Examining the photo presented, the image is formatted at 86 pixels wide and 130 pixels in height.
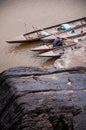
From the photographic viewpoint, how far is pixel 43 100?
2.63m

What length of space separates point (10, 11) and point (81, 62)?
640cm

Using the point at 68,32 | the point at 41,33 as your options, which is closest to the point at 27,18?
the point at 41,33

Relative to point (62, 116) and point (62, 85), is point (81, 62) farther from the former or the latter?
point (62, 116)

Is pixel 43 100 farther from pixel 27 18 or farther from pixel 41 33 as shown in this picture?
pixel 27 18

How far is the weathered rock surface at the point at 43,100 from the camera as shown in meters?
2.45

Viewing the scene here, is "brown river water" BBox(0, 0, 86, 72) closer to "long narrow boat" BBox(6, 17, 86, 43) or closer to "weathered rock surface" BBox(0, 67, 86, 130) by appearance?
"long narrow boat" BBox(6, 17, 86, 43)

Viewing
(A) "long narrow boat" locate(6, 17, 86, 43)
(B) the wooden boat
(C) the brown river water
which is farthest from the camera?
(A) "long narrow boat" locate(6, 17, 86, 43)

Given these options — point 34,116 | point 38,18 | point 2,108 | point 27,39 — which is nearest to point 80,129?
point 34,116

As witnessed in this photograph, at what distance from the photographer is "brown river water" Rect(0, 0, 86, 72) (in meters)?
8.63

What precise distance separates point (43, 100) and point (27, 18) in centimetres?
883

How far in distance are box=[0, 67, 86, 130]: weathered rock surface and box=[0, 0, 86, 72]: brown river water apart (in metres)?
5.20

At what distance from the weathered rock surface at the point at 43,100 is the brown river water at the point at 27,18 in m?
5.20

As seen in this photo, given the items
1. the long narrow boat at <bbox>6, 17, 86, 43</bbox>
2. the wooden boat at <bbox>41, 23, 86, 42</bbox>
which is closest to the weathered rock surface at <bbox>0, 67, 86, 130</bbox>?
the wooden boat at <bbox>41, 23, 86, 42</bbox>

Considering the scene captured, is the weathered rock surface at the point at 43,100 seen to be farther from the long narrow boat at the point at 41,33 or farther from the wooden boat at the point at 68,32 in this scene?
the long narrow boat at the point at 41,33
